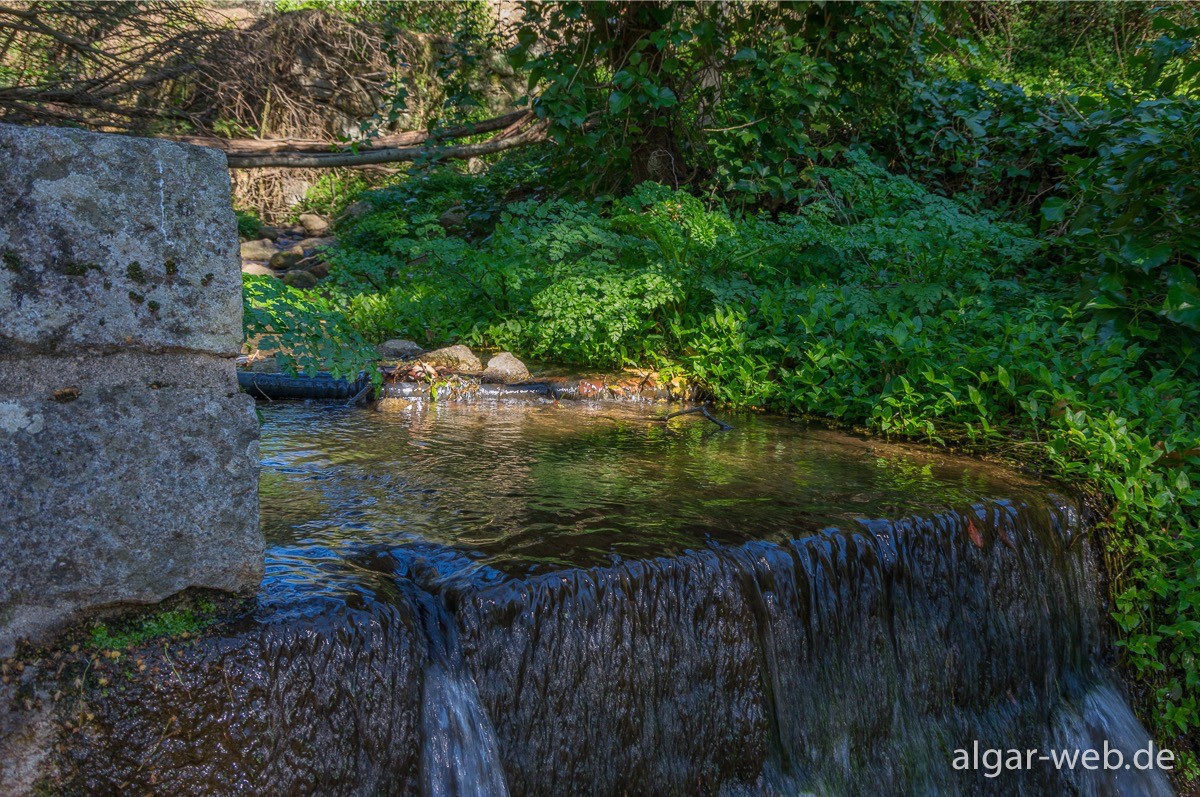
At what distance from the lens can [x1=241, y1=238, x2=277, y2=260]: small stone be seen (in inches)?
420

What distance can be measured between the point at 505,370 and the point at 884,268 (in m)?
2.72

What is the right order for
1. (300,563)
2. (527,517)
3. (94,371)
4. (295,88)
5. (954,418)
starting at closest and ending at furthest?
1. (94,371)
2. (300,563)
3. (527,517)
4. (954,418)
5. (295,88)

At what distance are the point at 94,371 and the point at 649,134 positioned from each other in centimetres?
739

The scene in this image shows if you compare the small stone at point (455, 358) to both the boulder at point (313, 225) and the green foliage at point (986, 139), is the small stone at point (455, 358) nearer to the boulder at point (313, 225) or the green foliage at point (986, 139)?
the green foliage at point (986, 139)

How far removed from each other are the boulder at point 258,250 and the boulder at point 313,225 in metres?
1.18

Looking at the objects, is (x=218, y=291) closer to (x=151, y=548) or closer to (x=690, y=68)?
(x=151, y=548)

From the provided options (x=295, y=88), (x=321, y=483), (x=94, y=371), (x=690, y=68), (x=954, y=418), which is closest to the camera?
(x=94, y=371)

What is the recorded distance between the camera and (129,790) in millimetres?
1977

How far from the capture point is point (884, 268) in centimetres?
619

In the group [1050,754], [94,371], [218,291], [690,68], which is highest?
[690,68]

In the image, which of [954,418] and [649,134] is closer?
[954,418]

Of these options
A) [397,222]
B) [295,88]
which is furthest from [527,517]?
[295,88]

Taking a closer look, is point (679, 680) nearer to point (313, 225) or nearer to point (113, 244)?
point (113, 244)

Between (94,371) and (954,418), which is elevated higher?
(94,371)
